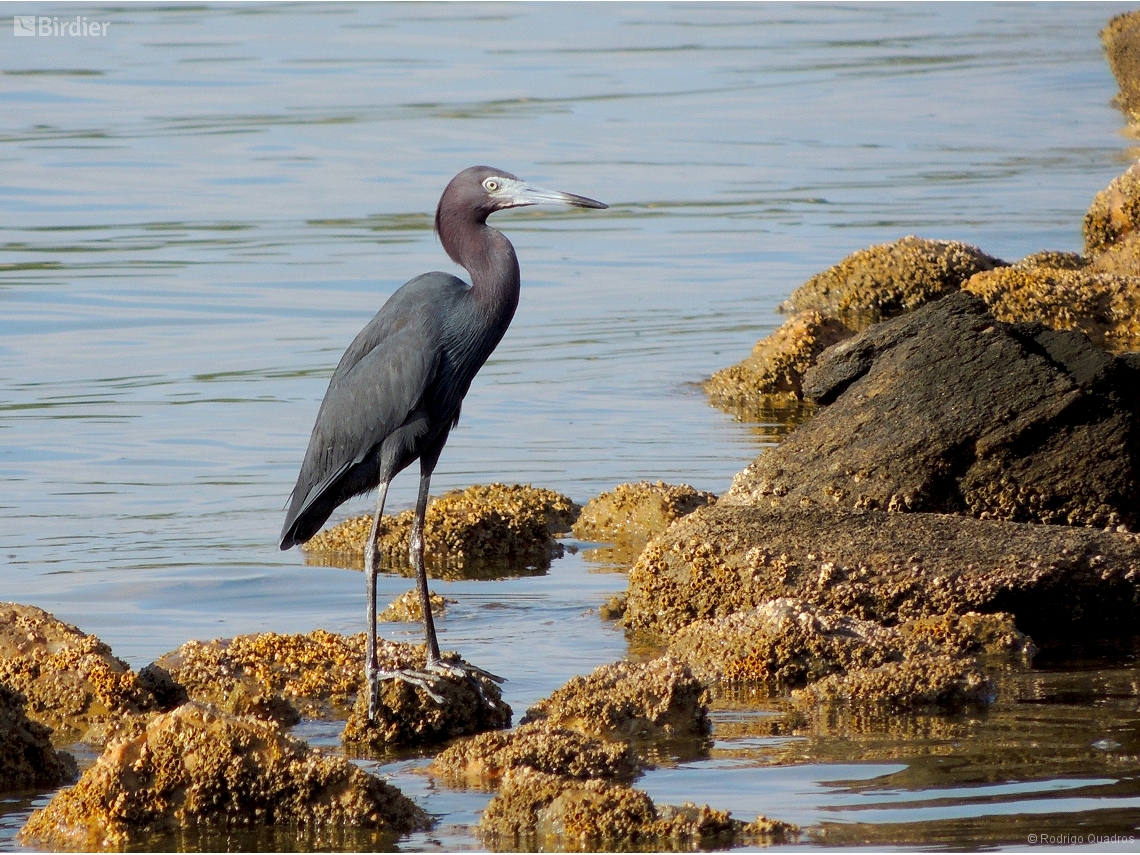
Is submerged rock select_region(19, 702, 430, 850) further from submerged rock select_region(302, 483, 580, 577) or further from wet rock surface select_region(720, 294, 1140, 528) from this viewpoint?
submerged rock select_region(302, 483, 580, 577)

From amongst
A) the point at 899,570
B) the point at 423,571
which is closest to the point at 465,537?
the point at 423,571

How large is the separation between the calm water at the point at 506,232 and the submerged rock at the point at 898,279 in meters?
1.14

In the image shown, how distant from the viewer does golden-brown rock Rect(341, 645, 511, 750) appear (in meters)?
6.15

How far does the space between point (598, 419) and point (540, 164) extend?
A: 12.4 m

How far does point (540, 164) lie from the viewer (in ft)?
81.6

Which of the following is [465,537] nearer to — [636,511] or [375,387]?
[636,511]

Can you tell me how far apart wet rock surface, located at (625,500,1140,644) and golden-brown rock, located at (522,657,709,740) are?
1.20 m

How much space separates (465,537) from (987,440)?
2.82 meters

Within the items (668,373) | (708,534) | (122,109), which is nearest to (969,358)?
(708,534)

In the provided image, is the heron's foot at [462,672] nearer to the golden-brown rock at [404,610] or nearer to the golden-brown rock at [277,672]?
the golden-brown rock at [277,672]

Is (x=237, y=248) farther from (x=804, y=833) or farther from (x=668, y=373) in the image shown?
(x=804, y=833)

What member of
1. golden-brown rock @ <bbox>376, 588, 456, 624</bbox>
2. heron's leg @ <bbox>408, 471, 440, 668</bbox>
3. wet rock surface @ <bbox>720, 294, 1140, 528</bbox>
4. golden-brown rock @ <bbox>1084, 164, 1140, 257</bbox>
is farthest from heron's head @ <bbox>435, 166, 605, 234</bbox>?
golden-brown rock @ <bbox>1084, 164, 1140, 257</bbox>

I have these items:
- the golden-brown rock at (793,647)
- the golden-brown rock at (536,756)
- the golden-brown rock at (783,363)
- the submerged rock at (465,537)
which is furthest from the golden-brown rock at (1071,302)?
the golden-brown rock at (536,756)

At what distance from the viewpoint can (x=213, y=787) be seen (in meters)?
5.23
